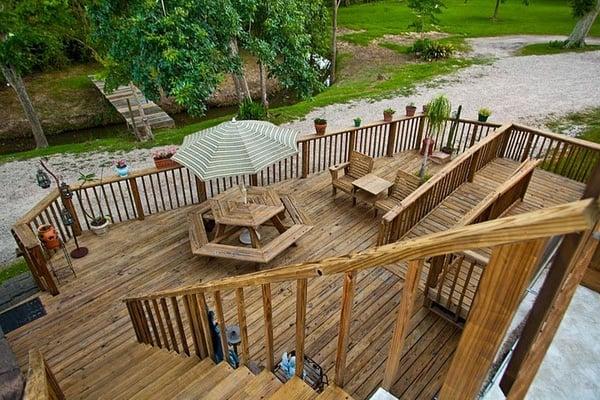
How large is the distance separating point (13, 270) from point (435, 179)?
6767mm

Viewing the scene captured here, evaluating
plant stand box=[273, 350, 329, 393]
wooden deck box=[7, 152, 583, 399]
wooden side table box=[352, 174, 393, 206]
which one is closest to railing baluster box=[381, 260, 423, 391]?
wooden deck box=[7, 152, 583, 399]

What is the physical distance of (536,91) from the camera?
13.4 metres

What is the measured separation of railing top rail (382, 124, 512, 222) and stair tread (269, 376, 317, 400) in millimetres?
3151

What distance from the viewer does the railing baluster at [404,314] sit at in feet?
4.19

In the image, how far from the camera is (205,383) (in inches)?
106

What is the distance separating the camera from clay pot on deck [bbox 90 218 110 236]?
19.6ft

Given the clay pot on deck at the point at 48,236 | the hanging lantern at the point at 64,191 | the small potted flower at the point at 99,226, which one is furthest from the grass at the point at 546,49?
the clay pot on deck at the point at 48,236

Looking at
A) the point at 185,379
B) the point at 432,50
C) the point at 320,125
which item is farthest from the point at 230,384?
the point at 432,50

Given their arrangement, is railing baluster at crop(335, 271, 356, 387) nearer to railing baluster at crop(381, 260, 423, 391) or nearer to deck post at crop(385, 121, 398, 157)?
railing baluster at crop(381, 260, 423, 391)

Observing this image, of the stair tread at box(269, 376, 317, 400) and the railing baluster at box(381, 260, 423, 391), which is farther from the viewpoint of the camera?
the stair tread at box(269, 376, 317, 400)

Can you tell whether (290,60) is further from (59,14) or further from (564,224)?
(564,224)

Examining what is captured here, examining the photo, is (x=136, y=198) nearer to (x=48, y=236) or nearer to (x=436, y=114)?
(x=48, y=236)

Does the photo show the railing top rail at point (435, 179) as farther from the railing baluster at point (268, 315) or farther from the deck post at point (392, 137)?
the railing baluster at point (268, 315)

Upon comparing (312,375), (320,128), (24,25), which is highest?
(24,25)
